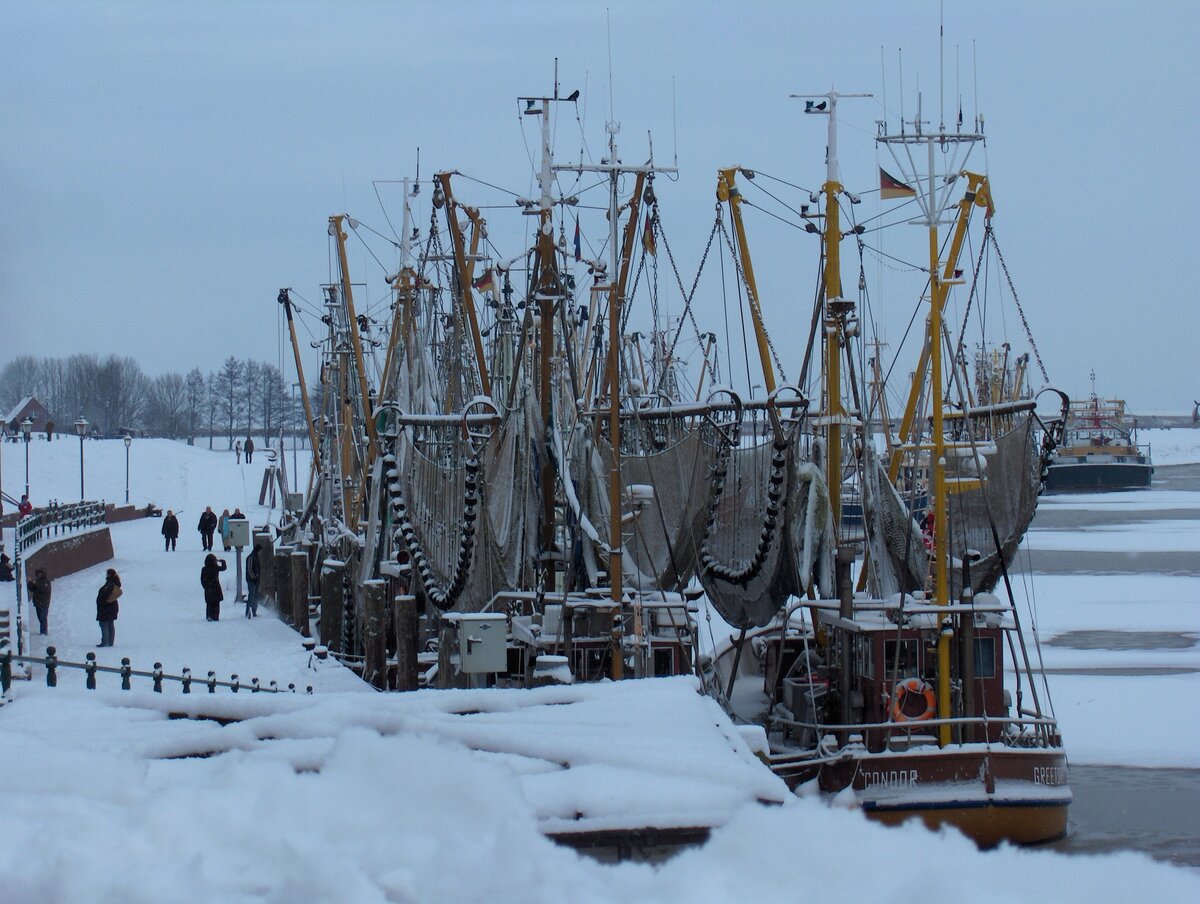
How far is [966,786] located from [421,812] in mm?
11594

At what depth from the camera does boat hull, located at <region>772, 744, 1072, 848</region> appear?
620 inches

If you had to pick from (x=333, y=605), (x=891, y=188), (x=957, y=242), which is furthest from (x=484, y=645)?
(x=333, y=605)

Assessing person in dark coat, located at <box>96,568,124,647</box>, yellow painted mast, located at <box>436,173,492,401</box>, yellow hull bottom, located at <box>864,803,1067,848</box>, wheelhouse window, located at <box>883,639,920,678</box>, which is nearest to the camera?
yellow hull bottom, located at <box>864,803,1067,848</box>

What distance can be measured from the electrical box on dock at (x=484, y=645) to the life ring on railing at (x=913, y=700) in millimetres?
4520

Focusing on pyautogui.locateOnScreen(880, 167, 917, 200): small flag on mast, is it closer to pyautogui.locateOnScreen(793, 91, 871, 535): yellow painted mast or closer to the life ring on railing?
pyautogui.locateOnScreen(793, 91, 871, 535): yellow painted mast

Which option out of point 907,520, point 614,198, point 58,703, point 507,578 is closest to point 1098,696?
point 907,520

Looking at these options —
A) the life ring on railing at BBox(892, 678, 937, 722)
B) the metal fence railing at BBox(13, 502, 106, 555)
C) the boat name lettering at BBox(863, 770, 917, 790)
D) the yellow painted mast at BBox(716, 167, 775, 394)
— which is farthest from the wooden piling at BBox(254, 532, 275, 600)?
the boat name lettering at BBox(863, 770, 917, 790)

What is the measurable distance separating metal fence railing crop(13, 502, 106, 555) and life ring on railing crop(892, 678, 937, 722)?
17526 mm

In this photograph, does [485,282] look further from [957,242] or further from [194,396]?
[194,396]

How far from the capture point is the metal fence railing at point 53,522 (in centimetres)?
2922

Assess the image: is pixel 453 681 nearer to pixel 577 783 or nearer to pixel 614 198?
pixel 614 198

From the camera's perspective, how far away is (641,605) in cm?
1702

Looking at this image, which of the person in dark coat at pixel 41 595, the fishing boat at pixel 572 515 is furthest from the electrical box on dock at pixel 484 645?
the person in dark coat at pixel 41 595

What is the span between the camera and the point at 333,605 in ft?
94.7
